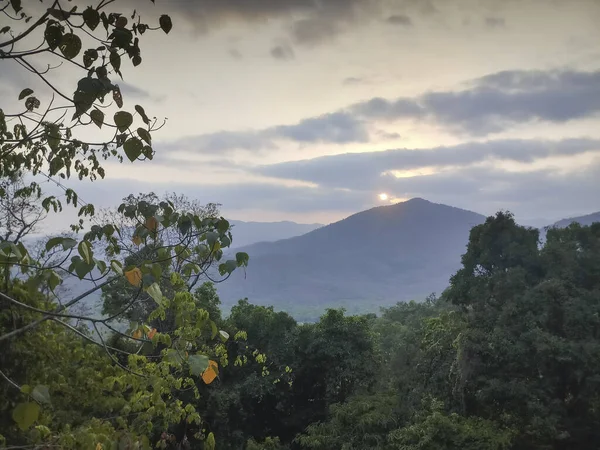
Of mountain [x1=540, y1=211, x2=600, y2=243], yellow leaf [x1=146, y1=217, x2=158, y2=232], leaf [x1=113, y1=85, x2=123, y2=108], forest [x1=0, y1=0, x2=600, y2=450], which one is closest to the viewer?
leaf [x1=113, y1=85, x2=123, y2=108]

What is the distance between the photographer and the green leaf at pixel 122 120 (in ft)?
4.75

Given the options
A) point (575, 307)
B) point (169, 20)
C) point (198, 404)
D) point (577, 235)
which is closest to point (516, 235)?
point (577, 235)

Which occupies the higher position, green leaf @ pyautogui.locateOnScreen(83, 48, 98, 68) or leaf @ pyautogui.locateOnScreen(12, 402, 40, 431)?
green leaf @ pyautogui.locateOnScreen(83, 48, 98, 68)

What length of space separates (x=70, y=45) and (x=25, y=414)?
47.4 inches

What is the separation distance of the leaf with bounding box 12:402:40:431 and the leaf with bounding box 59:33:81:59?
114 centimetres

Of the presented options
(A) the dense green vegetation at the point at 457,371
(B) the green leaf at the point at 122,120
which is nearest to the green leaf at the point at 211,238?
(B) the green leaf at the point at 122,120

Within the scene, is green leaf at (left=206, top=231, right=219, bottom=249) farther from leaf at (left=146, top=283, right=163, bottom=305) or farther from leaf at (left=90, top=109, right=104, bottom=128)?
leaf at (left=90, top=109, right=104, bottom=128)

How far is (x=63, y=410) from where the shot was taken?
5488mm

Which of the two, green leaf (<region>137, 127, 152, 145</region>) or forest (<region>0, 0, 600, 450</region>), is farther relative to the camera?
forest (<region>0, 0, 600, 450</region>)

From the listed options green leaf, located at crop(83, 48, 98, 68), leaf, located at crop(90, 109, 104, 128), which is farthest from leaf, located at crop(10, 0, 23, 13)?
leaf, located at crop(90, 109, 104, 128)

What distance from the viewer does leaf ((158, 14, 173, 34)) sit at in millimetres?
1551

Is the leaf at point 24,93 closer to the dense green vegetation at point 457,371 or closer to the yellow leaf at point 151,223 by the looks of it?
the yellow leaf at point 151,223

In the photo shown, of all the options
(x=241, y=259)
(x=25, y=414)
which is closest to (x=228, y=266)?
(x=241, y=259)

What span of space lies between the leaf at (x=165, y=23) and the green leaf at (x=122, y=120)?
0.36m
